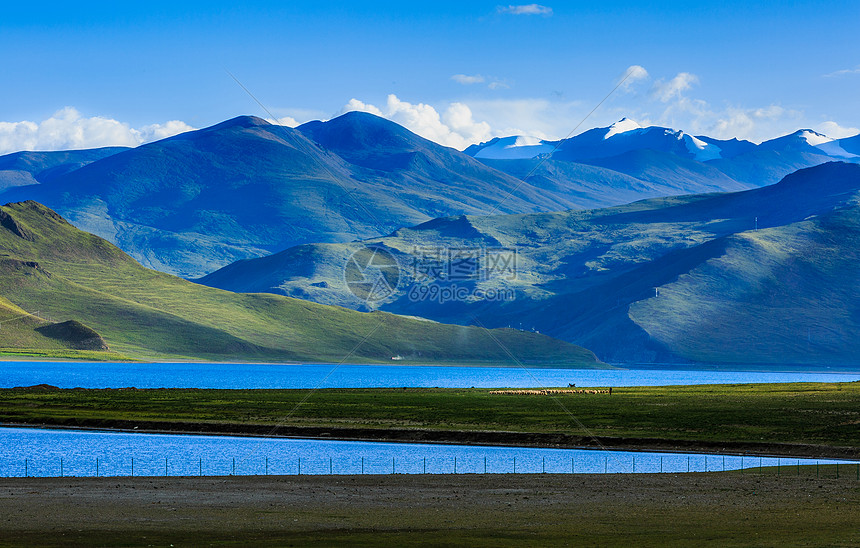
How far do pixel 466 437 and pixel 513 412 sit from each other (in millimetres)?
19433

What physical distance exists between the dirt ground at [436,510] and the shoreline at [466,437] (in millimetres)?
15444

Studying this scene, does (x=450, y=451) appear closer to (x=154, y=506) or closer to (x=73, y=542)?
(x=154, y=506)

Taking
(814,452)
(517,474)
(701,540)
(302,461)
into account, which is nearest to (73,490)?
(302,461)

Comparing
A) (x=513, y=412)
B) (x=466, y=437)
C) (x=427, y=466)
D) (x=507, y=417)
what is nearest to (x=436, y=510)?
(x=427, y=466)

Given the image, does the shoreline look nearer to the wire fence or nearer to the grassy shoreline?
the grassy shoreline

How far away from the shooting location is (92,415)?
97.8 metres

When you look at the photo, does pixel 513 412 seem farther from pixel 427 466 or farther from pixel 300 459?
pixel 300 459

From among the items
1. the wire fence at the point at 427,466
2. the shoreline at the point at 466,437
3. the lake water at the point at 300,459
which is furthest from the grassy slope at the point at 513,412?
the wire fence at the point at 427,466

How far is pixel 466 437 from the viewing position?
81000 mm

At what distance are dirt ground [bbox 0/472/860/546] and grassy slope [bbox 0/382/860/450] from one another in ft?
83.1

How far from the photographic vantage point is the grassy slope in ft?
265

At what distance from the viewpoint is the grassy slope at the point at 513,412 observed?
3174 inches

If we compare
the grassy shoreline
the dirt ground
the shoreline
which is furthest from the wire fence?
the grassy shoreline

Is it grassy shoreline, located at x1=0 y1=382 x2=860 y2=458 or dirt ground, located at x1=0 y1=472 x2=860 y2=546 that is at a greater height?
grassy shoreline, located at x1=0 y1=382 x2=860 y2=458
